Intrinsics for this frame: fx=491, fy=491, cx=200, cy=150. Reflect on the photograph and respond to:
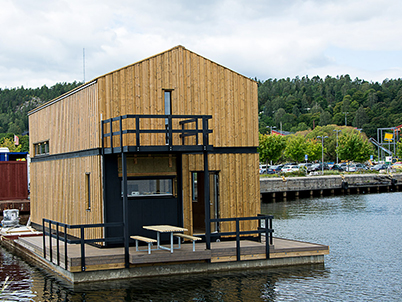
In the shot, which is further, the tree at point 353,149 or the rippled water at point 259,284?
the tree at point 353,149

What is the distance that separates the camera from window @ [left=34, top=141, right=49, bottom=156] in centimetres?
2375

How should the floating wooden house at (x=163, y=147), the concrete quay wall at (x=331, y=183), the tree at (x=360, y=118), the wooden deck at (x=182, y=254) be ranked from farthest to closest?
1. the tree at (x=360, y=118)
2. the concrete quay wall at (x=331, y=183)
3. the floating wooden house at (x=163, y=147)
4. the wooden deck at (x=182, y=254)

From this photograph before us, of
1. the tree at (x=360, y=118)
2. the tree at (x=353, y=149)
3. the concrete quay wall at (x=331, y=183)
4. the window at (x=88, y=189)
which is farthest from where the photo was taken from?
the tree at (x=360, y=118)

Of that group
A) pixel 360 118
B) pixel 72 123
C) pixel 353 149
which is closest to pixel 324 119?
pixel 360 118

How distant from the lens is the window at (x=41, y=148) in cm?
2375

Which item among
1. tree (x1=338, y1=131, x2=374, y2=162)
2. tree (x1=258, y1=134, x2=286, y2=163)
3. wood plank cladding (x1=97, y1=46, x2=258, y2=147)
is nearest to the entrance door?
wood plank cladding (x1=97, y1=46, x2=258, y2=147)

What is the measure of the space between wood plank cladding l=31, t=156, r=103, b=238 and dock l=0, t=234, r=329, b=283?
1411mm

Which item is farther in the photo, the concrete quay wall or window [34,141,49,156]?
the concrete quay wall

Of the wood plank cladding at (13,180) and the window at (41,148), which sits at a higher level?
the window at (41,148)

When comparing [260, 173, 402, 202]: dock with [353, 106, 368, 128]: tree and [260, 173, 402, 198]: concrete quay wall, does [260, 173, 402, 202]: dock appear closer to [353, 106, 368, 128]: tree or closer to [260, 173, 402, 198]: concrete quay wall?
[260, 173, 402, 198]: concrete quay wall

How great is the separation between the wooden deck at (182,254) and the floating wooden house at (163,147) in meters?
0.78

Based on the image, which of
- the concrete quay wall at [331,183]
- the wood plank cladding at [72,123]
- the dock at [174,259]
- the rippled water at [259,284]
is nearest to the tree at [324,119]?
the concrete quay wall at [331,183]

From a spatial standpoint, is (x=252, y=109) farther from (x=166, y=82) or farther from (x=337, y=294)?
(x=337, y=294)

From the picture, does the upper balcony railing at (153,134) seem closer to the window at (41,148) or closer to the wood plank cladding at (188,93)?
the wood plank cladding at (188,93)
